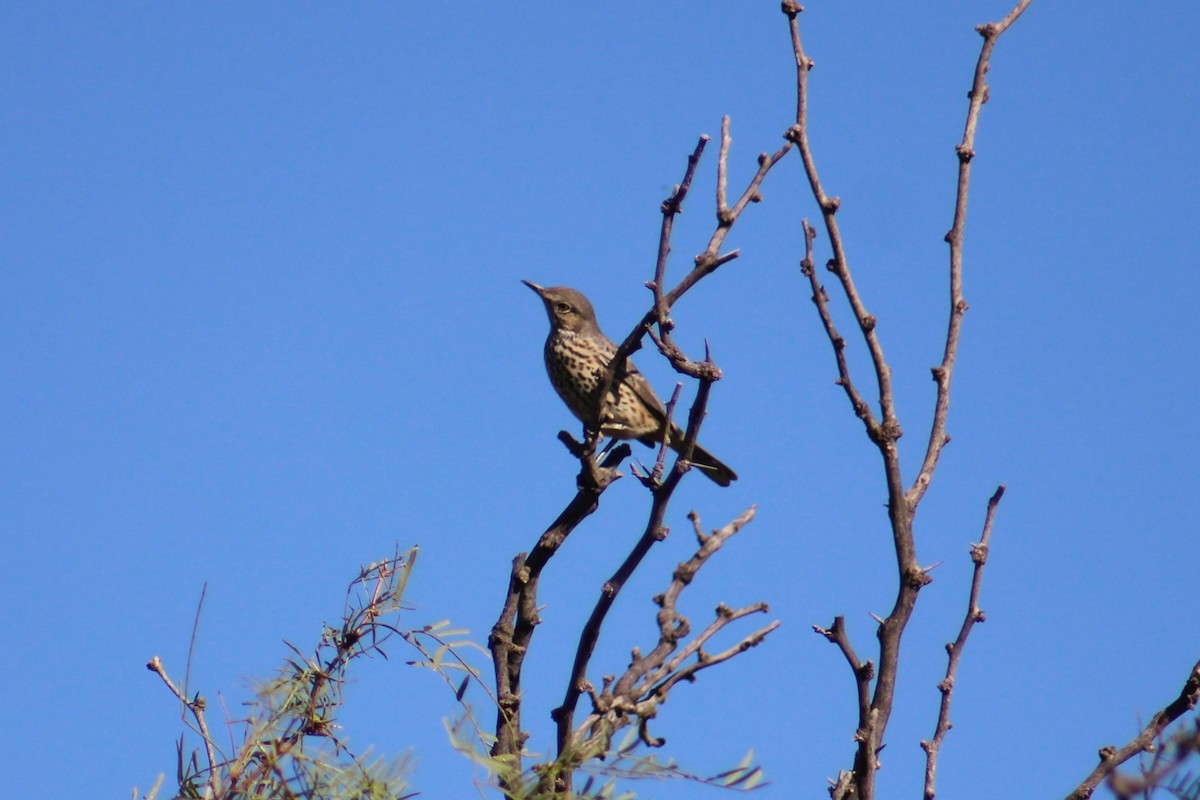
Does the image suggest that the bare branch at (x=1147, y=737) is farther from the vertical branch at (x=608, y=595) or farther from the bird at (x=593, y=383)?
the bird at (x=593, y=383)

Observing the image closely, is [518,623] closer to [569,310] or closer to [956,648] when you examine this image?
[956,648]

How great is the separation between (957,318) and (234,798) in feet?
5.13

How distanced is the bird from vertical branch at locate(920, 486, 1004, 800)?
342 centimetres

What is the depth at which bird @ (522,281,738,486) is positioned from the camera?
21.5 ft

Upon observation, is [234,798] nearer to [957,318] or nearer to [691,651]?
[691,651]

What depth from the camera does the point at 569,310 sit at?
24.3 ft

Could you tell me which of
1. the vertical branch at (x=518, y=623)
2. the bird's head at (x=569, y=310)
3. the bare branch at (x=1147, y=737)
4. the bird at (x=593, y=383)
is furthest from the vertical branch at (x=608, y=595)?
the bird's head at (x=569, y=310)

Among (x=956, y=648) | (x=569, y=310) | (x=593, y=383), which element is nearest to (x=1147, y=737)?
(x=956, y=648)

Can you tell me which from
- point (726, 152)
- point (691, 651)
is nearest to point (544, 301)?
point (726, 152)

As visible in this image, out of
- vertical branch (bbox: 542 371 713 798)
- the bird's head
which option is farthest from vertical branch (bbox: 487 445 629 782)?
the bird's head

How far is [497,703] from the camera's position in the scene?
9.22 ft

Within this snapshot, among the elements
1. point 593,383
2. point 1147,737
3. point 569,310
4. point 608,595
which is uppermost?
point 569,310

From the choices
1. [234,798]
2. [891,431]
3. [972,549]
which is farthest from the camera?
[972,549]

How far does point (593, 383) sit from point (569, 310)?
0.89 meters
